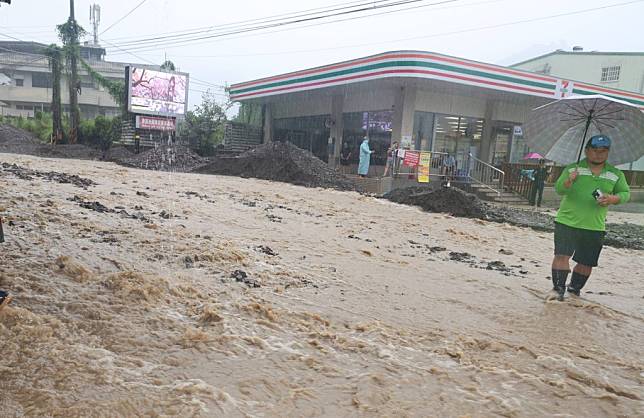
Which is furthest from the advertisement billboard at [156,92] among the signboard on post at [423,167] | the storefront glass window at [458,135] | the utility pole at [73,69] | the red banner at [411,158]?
the signboard on post at [423,167]

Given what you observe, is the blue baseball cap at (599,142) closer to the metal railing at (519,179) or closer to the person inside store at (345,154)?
the metal railing at (519,179)

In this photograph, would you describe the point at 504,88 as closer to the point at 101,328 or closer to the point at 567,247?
the point at 567,247

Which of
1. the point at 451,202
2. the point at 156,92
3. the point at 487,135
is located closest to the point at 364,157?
the point at 451,202

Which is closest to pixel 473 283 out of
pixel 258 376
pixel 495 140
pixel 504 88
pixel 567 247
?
pixel 567 247

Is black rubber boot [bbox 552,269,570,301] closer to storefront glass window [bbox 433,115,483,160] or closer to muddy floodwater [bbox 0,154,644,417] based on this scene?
muddy floodwater [bbox 0,154,644,417]

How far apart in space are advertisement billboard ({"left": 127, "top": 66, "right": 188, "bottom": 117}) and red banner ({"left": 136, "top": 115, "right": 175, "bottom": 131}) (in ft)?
1.12

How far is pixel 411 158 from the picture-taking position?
17156 millimetres

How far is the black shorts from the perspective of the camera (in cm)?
473

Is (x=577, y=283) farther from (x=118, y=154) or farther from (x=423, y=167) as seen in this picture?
(x=118, y=154)

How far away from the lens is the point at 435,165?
19.5 metres

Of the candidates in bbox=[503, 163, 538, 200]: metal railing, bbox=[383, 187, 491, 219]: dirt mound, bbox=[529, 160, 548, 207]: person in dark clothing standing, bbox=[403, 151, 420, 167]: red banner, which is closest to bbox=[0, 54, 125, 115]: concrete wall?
bbox=[403, 151, 420, 167]: red banner

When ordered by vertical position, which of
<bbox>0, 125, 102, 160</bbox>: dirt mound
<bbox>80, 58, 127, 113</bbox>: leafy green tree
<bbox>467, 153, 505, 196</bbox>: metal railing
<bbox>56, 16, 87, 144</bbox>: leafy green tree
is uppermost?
<bbox>56, 16, 87, 144</bbox>: leafy green tree

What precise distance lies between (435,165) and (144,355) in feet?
58.1

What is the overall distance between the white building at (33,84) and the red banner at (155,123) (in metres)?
23.1
